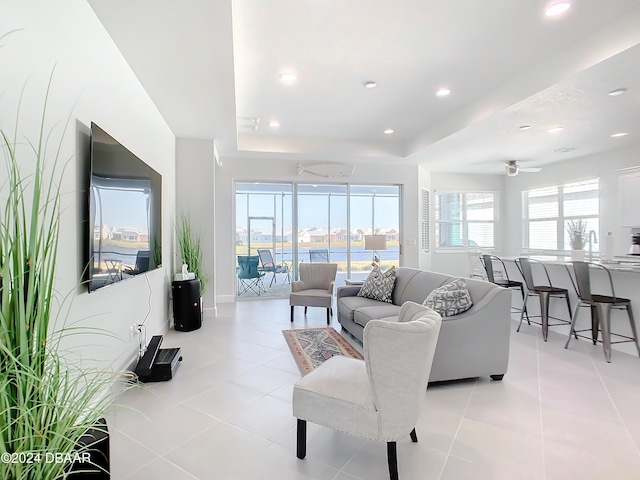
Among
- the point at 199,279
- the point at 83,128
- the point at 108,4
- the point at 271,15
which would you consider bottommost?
the point at 199,279

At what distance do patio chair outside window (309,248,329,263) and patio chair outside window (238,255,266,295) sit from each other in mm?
1086

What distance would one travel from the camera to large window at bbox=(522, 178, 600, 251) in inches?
261

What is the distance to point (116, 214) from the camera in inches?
97.8

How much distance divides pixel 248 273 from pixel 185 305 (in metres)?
2.34

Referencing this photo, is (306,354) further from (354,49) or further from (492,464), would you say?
(354,49)

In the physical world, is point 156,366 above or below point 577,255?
below

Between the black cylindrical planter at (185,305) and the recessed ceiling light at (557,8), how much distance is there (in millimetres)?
4633

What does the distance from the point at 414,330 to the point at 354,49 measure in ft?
9.08

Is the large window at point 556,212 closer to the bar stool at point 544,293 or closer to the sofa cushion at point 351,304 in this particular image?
the bar stool at point 544,293

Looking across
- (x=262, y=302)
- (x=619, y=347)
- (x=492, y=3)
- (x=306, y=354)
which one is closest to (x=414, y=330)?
(x=306, y=354)

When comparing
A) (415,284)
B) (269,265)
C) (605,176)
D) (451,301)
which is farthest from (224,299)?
(605,176)

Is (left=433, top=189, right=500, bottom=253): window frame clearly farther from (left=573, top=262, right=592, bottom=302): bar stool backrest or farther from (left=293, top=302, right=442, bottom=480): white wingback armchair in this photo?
(left=293, top=302, right=442, bottom=480): white wingback armchair

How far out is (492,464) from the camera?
1.92 m

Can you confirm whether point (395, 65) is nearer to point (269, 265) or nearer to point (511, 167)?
point (511, 167)
